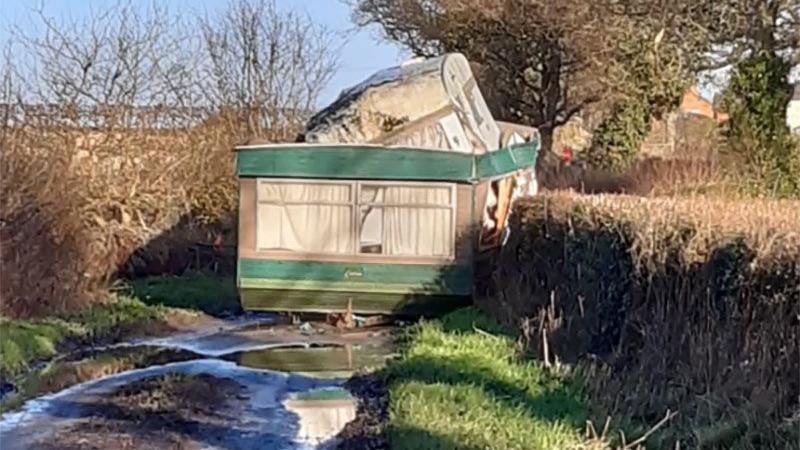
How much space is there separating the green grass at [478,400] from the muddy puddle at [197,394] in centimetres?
65

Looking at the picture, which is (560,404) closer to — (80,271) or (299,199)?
(299,199)

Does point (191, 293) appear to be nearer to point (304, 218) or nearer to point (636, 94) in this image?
point (304, 218)

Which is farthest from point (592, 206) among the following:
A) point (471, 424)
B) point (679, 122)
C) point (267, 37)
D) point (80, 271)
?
point (679, 122)

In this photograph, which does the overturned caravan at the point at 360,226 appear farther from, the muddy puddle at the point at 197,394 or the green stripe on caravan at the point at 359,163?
the muddy puddle at the point at 197,394

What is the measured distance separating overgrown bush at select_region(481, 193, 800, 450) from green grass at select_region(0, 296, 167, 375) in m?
5.09

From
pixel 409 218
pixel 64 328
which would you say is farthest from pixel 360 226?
pixel 64 328

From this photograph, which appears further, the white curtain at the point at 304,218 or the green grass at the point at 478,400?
the white curtain at the point at 304,218

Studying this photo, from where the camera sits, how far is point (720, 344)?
6875 millimetres

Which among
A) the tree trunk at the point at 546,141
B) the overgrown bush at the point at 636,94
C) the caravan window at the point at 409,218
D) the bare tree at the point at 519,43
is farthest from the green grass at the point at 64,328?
the tree trunk at the point at 546,141

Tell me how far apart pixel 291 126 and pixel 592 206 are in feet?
35.6

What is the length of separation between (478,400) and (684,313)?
159 centimetres

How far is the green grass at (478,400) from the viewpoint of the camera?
6492mm

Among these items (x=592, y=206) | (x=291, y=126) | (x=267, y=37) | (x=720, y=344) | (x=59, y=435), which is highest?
(x=267, y=37)

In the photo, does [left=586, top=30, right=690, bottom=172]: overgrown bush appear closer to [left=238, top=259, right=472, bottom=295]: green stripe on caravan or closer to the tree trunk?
the tree trunk
